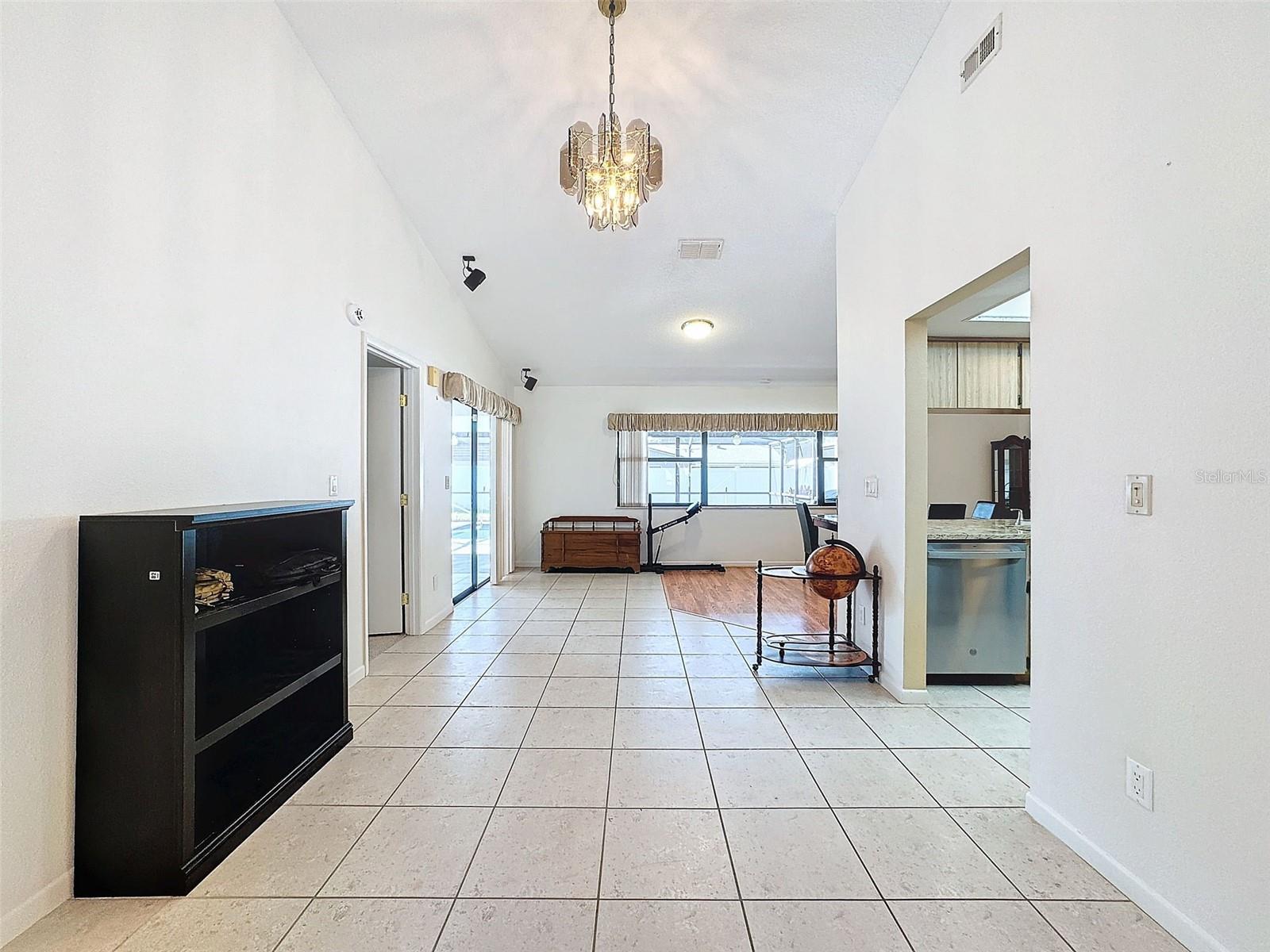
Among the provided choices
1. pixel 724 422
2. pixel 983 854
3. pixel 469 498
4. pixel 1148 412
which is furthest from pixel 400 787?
pixel 724 422

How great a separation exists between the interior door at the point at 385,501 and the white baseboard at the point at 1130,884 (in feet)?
12.9

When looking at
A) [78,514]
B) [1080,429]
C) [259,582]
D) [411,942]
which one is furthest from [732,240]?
[411,942]

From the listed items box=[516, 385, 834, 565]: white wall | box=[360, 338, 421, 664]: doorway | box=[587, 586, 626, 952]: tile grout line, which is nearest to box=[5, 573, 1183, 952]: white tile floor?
box=[587, 586, 626, 952]: tile grout line

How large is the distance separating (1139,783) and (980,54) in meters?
2.59

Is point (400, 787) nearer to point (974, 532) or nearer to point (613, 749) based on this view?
point (613, 749)

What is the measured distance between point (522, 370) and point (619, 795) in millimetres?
5949

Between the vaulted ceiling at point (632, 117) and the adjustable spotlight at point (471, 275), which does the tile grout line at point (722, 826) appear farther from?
the adjustable spotlight at point (471, 275)

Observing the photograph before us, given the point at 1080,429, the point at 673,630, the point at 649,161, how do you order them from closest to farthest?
the point at 1080,429
the point at 649,161
the point at 673,630

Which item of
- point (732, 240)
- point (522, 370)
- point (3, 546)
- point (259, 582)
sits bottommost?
point (259, 582)

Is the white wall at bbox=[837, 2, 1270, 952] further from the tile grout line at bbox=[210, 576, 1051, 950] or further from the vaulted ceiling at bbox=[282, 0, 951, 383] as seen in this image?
the vaulted ceiling at bbox=[282, 0, 951, 383]

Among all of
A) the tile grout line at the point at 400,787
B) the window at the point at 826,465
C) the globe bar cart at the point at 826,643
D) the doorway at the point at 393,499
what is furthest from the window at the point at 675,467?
the tile grout line at the point at 400,787

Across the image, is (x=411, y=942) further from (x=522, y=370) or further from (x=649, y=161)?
(x=522, y=370)

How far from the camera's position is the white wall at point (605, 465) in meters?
8.13

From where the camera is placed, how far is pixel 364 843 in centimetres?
196
